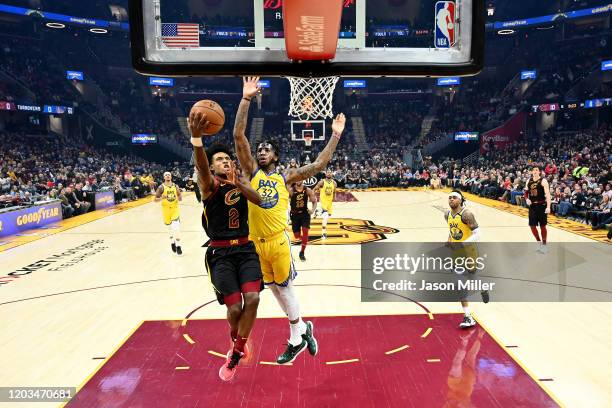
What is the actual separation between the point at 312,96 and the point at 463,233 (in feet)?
10.6

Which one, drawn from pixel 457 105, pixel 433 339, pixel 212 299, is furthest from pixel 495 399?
pixel 457 105

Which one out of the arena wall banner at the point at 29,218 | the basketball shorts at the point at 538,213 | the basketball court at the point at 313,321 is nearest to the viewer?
the basketball court at the point at 313,321

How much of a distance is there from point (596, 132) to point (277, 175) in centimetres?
2973

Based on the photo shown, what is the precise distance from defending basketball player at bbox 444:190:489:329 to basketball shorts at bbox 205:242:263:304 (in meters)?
2.92

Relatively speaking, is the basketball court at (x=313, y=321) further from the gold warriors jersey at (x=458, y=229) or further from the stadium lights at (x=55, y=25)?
the stadium lights at (x=55, y=25)

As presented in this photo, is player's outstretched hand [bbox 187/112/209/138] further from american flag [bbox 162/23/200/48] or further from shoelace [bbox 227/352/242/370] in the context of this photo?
shoelace [bbox 227/352/242/370]

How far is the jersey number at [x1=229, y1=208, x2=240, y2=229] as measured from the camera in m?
3.95

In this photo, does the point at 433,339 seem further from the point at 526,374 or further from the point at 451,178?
the point at 451,178

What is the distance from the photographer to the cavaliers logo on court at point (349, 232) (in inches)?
444

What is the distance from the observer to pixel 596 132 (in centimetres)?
2716

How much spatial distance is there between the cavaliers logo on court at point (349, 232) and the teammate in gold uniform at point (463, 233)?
207 inches

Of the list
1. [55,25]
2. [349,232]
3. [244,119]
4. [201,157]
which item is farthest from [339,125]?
[55,25]

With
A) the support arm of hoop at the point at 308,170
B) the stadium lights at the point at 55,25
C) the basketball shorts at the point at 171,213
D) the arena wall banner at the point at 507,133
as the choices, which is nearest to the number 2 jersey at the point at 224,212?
the support arm of hoop at the point at 308,170

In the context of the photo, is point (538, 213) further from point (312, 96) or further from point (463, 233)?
point (312, 96)
